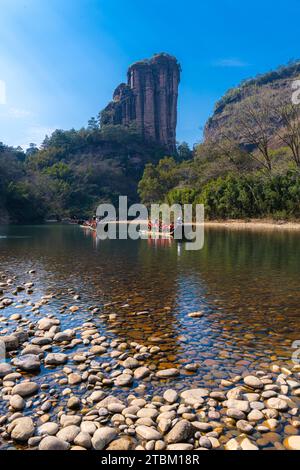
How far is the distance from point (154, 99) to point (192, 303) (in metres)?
128

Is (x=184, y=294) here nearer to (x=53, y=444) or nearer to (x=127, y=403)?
(x=127, y=403)

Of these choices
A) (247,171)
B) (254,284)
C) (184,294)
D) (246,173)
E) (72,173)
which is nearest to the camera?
(184,294)

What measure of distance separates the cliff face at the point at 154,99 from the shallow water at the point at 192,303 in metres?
113

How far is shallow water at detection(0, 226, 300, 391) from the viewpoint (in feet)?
16.2

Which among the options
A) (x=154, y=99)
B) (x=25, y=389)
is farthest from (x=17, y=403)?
Answer: (x=154, y=99)

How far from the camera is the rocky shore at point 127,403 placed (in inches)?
118

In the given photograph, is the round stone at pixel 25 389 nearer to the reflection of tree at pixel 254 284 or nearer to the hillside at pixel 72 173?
the reflection of tree at pixel 254 284

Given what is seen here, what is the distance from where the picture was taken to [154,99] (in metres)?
123

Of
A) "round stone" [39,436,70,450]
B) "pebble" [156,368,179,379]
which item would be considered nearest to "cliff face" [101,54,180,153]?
"pebble" [156,368,179,379]
